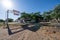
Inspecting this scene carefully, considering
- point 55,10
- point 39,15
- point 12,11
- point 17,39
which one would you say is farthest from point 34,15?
point 17,39

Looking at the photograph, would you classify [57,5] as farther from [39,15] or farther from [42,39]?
[39,15]

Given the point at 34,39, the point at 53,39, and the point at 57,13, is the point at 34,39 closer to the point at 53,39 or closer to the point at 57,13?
the point at 53,39

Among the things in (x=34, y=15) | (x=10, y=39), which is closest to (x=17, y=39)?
(x=10, y=39)

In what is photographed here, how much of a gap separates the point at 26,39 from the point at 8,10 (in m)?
17.4

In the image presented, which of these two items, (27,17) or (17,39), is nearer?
(17,39)

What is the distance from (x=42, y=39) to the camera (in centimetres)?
1277

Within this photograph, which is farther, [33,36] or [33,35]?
[33,35]

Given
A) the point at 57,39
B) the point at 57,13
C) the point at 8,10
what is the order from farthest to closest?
1. the point at 57,13
2. the point at 8,10
3. the point at 57,39

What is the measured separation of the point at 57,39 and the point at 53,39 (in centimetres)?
50

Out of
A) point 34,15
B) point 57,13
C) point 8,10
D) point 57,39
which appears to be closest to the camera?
point 57,39

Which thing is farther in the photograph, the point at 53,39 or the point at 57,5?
the point at 57,5

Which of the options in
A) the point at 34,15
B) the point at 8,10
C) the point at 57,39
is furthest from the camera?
the point at 34,15

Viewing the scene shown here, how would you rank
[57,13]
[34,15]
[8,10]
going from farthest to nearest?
[34,15]
[57,13]
[8,10]

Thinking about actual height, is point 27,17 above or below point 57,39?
above
